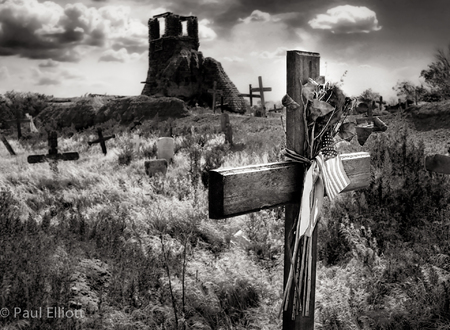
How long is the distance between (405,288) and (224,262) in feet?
5.62

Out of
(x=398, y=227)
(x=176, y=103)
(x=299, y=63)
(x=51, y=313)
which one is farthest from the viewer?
(x=176, y=103)

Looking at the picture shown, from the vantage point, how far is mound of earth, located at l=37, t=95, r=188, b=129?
70.5ft

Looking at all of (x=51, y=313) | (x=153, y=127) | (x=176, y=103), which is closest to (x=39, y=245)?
(x=51, y=313)

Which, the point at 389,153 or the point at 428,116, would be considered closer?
the point at 389,153

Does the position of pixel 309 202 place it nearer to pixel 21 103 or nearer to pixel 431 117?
pixel 431 117

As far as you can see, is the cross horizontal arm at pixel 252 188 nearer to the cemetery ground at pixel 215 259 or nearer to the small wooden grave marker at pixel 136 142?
the cemetery ground at pixel 215 259

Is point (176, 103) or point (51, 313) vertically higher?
point (176, 103)

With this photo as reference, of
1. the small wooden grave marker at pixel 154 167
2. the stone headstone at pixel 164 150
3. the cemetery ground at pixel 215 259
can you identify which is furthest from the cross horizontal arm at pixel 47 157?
the cemetery ground at pixel 215 259

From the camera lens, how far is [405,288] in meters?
3.89

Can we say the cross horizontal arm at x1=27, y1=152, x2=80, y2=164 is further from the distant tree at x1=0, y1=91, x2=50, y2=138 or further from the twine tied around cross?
the distant tree at x1=0, y1=91, x2=50, y2=138

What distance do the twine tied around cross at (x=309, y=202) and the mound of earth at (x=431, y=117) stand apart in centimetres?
1031

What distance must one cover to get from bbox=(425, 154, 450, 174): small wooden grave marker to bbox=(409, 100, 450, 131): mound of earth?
7.13m

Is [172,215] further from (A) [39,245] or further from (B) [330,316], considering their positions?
(B) [330,316]

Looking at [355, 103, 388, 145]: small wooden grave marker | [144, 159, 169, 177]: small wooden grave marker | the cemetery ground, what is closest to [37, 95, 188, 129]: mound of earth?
[144, 159, 169, 177]: small wooden grave marker
